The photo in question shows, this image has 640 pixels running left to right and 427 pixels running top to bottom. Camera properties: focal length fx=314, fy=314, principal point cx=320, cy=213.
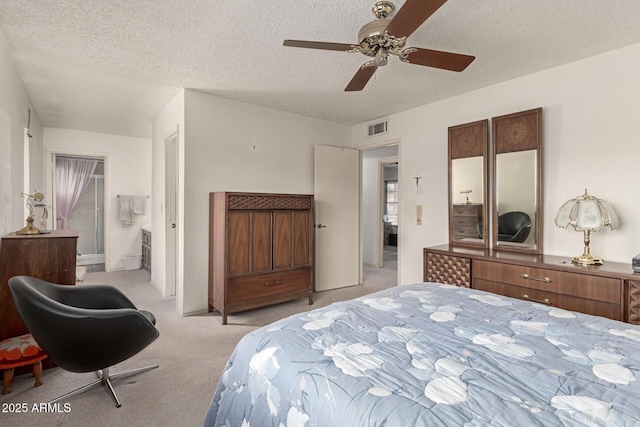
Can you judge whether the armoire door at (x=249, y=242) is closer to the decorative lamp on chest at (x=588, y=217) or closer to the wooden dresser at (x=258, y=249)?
the wooden dresser at (x=258, y=249)

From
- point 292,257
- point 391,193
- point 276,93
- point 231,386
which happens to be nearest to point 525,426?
point 231,386

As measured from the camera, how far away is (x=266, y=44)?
247 cm

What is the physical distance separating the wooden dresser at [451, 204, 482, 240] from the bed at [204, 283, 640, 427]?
188 centimetres

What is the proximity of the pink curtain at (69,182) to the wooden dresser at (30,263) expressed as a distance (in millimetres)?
4462

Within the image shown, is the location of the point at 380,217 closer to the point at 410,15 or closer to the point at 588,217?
the point at 588,217

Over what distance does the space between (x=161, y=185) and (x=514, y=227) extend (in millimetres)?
4439

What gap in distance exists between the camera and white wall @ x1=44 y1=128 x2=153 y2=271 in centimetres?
534

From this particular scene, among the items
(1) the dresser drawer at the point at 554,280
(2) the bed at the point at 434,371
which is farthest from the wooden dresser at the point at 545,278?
(2) the bed at the point at 434,371

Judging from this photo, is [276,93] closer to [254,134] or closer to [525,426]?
[254,134]

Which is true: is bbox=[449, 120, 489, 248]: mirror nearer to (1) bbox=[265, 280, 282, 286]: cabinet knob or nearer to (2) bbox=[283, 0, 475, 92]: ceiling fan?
(2) bbox=[283, 0, 475, 92]: ceiling fan

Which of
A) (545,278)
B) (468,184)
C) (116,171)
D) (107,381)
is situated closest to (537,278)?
(545,278)

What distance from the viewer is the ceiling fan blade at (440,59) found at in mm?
1998

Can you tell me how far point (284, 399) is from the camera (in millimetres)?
1029

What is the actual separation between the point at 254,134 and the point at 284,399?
3448 millimetres
